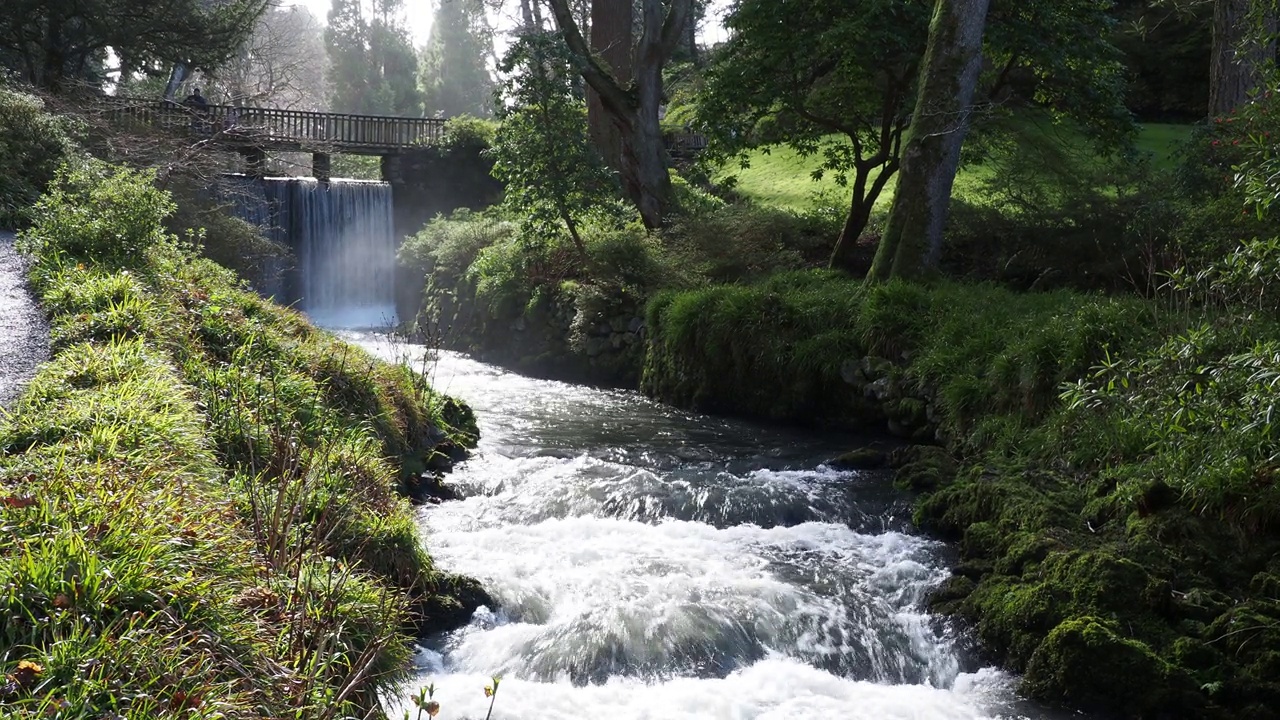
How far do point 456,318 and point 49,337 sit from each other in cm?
1260

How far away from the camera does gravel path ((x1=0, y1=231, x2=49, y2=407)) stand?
266 inches

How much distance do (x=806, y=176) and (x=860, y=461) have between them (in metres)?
13.8

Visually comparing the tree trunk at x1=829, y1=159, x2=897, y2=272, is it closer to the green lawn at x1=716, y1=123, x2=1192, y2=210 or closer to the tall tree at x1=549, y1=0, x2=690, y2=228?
the green lawn at x1=716, y1=123, x2=1192, y2=210

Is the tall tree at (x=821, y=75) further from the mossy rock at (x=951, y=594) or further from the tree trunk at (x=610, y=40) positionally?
the mossy rock at (x=951, y=594)

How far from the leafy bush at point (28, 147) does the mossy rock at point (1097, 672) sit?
531 inches

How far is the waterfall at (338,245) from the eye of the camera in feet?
79.9

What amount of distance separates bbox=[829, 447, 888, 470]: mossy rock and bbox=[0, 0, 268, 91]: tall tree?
1753 cm

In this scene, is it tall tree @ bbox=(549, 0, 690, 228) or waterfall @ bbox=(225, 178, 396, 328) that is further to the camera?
waterfall @ bbox=(225, 178, 396, 328)

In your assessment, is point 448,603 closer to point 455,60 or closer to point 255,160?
point 255,160

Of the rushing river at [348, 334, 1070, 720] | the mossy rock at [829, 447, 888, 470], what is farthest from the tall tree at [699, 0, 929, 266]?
the rushing river at [348, 334, 1070, 720]

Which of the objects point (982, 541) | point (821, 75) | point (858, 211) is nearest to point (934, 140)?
point (858, 211)

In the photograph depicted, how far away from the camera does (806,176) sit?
2303cm

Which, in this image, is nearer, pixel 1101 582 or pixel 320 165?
pixel 1101 582

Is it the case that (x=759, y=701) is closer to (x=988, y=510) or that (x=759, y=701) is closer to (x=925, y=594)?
(x=925, y=594)
